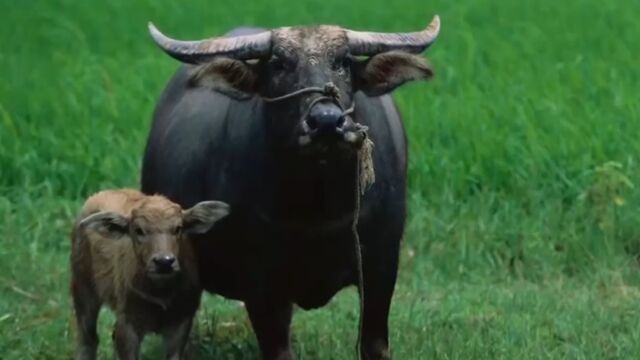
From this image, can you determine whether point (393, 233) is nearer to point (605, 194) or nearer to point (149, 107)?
point (605, 194)

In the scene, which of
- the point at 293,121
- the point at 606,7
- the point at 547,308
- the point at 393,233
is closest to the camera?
the point at 293,121

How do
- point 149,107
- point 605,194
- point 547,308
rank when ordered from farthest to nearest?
point 149,107, point 605,194, point 547,308

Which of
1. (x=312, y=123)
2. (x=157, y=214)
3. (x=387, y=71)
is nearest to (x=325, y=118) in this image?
(x=312, y=123)

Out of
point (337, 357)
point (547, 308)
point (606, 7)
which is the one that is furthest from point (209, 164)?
point (606, 7)

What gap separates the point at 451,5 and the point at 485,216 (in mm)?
5261

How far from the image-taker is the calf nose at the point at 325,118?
21.5 feet

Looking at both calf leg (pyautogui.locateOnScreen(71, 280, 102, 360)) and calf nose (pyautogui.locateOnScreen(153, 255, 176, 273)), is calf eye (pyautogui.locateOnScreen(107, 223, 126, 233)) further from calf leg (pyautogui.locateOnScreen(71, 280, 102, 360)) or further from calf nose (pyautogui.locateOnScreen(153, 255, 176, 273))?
calf leg (pyautogui.locateOnScreen(71, 280, 102, 360))

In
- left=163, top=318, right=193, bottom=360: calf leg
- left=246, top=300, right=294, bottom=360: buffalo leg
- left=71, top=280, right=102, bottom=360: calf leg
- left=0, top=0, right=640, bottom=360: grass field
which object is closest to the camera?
left=163, top=318, right=193, bottom=360: calf leg

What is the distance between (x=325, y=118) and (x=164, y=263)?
Answer: 750 millimetres

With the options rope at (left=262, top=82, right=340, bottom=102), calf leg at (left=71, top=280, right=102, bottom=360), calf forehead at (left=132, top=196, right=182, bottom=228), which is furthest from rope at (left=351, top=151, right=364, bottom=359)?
calf leg at (left=71, top=280, right=102, bottom=360)

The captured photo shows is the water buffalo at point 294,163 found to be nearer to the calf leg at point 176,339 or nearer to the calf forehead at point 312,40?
the calf forehead at point 312,40

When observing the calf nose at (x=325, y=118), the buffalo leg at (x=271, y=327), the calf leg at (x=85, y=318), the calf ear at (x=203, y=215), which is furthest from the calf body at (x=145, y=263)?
the calf nose at (x=325, y=118)

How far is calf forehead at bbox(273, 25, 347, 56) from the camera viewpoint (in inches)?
269

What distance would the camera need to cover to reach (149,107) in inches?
485
